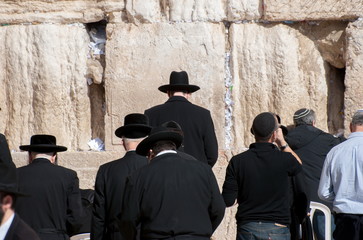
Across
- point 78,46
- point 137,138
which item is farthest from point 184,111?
point 78,46

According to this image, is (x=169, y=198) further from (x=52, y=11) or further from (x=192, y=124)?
(x=52, y=11)

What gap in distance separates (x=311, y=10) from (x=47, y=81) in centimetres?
320

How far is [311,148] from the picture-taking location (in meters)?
9.45

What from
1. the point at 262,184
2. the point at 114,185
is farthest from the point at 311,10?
the point at 114,185

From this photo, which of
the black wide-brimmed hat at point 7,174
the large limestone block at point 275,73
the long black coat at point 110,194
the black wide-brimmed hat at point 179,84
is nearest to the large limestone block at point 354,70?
the large limestone block at point 275,73

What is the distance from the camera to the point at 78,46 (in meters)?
11.6

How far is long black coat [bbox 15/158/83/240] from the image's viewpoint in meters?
7.67

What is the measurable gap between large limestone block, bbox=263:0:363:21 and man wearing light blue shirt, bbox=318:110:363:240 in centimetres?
367

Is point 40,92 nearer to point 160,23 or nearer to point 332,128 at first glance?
point 160,23

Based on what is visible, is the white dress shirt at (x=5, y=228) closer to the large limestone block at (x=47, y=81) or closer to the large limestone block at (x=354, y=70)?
the large limestone block at (x=354, y=70)

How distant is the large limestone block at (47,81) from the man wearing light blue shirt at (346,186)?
15.4 feet

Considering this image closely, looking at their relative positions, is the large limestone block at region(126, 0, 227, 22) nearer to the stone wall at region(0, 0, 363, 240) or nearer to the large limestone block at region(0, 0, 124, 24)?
the stone wall at region(0, 0, 363, 240)

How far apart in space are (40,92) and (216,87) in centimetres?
211

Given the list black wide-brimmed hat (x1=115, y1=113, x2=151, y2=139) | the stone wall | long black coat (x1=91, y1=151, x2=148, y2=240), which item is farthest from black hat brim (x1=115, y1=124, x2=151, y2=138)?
the stone wall
